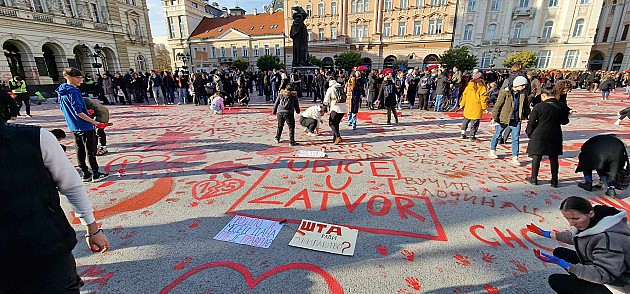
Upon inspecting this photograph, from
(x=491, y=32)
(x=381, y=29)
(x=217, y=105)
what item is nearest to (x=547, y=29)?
(x=491, y=32)

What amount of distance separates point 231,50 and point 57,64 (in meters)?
28.8

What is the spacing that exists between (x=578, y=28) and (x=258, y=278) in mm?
52444

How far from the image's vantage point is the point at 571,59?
38.1 metres

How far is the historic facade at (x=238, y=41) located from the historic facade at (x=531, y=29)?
28.9 m

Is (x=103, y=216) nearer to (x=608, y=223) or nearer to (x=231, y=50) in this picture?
(x=608, y=223)

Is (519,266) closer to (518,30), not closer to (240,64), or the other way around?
(240,64)

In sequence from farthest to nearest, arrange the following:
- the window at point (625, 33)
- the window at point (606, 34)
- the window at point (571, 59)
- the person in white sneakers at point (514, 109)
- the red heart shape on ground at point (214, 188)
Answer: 1. the window at point (606, 34)
2. the window at point (625, 33)
3. the window at point (571, 59)
4. the person in white sneakers at point (514, 109)
5. the red heart shape on ground at point (214, 188)

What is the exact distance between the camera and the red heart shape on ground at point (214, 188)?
4398 mm

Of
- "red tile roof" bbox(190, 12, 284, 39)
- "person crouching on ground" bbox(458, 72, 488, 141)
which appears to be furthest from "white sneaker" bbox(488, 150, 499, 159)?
"red tile roof" bbox(190, 12, 284, 39)

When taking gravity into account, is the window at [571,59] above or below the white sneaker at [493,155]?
A: above

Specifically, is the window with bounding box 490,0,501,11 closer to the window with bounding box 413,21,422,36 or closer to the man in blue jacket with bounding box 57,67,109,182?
the window with bounding box 413,21,422,36

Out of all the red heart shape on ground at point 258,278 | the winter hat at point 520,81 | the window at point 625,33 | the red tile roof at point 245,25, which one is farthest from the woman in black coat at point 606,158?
the window at point 625,33

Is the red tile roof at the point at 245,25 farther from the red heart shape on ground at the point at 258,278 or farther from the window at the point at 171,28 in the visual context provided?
the red heart shape on ground at the point at 258,278

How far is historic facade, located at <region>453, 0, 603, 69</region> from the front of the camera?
36562 mm
